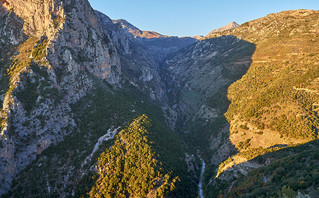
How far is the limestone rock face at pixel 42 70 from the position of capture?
144 feet

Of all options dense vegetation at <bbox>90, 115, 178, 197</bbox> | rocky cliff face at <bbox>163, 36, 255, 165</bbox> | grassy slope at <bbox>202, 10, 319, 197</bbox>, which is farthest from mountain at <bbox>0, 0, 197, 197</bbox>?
grassy slope at <bbox>202, 10, 319, 197</bbox>

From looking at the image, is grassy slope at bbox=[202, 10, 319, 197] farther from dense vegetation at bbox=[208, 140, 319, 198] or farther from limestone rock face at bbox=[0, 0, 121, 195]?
limestone rock face at bbox=[0, 0, 121, 195]

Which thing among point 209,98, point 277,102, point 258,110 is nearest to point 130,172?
point 258,110

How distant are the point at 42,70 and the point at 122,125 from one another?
3443cm

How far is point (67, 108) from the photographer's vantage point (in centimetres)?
5706

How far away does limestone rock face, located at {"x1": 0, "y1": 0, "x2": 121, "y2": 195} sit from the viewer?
43812mm

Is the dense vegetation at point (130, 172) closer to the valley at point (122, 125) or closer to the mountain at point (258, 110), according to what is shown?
the valley at point (122, 125)

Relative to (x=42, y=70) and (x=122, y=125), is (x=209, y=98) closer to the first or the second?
(x=122, y=125)

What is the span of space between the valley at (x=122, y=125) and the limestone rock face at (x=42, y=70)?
1.10 ft

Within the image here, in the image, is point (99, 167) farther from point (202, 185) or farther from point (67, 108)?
point (202, 185)

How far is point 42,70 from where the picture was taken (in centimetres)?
5672

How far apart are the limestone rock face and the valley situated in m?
0.34

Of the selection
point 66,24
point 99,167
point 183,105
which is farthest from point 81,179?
point 183,105

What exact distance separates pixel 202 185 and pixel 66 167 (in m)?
41.0
